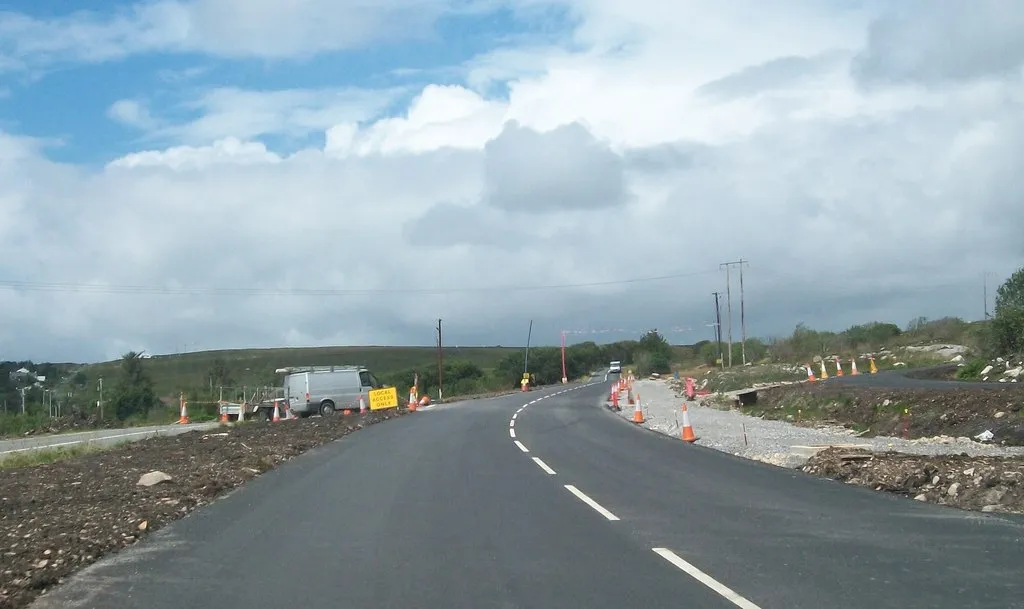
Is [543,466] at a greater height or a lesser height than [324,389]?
lesser

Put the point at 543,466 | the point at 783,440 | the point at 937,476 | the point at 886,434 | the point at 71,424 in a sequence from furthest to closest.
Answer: the point at 71,424 < the point at 886,434 < the point at 783,440 < the point at 543,466 < the point at 937,476

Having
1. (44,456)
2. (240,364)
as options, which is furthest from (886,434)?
(240,364)

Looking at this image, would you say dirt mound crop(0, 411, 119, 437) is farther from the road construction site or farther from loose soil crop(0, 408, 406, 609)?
the road construction site

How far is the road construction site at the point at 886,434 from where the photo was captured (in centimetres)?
1330

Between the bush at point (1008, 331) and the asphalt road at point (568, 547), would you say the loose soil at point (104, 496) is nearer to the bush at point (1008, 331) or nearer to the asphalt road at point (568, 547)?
the asphalt road at point (568, 547)

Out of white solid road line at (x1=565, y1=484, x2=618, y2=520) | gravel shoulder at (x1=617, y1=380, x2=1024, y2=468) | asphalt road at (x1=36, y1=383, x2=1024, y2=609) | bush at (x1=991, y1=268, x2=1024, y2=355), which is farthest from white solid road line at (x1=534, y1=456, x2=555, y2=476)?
bush at (x1=991, y1=268, x2=1024, y2=355)

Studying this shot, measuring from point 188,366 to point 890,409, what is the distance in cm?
8448

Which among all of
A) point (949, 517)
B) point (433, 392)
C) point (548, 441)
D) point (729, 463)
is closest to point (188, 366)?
point (433, 392)

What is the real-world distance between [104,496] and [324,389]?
99.2ft

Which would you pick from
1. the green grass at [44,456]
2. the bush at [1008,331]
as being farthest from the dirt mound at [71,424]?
the bush at [1008,331]

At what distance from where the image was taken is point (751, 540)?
1008 cm

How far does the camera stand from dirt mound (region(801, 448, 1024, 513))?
1221 centimetres

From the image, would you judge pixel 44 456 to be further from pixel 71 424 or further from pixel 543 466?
pixel 71 424

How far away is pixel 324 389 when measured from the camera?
45094 mm
